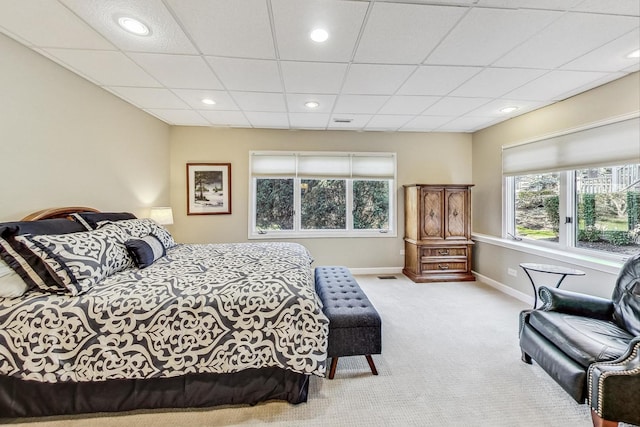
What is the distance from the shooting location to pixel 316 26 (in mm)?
1887

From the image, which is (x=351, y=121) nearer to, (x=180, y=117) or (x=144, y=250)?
(x=180, y=117)

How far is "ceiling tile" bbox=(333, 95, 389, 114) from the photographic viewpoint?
3.17 m

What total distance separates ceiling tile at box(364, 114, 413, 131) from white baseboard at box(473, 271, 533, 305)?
289cm

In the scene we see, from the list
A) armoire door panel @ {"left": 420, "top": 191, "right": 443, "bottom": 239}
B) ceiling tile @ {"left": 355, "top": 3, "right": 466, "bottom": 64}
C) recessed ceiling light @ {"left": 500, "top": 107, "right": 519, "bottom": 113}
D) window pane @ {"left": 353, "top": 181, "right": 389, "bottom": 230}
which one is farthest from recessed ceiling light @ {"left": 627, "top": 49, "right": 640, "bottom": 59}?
window pane @ {"left": 353, "top": 181, "right": 389, "bottom": 230}

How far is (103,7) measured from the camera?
5.62 ft

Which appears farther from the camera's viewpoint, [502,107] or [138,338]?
[502,107]

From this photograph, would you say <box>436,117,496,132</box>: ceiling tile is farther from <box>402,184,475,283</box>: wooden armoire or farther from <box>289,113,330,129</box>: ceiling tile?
<box>289,113,330,129</box>: ceiling tile

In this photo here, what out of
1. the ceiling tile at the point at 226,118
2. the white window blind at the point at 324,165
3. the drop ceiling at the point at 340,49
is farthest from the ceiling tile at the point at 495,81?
the ceiling tile at the point at 226,118

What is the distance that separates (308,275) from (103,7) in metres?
2.35

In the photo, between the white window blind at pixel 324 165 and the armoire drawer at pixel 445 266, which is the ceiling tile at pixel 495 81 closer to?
the white window blind at pixel 324 165

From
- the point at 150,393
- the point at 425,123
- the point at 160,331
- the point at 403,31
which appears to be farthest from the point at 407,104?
the point at 150,393

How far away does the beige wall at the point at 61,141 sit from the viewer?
6.92 ft

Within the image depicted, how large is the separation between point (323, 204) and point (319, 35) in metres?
3.07

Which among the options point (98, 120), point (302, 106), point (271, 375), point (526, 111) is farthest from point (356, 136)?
point (271, 375)
